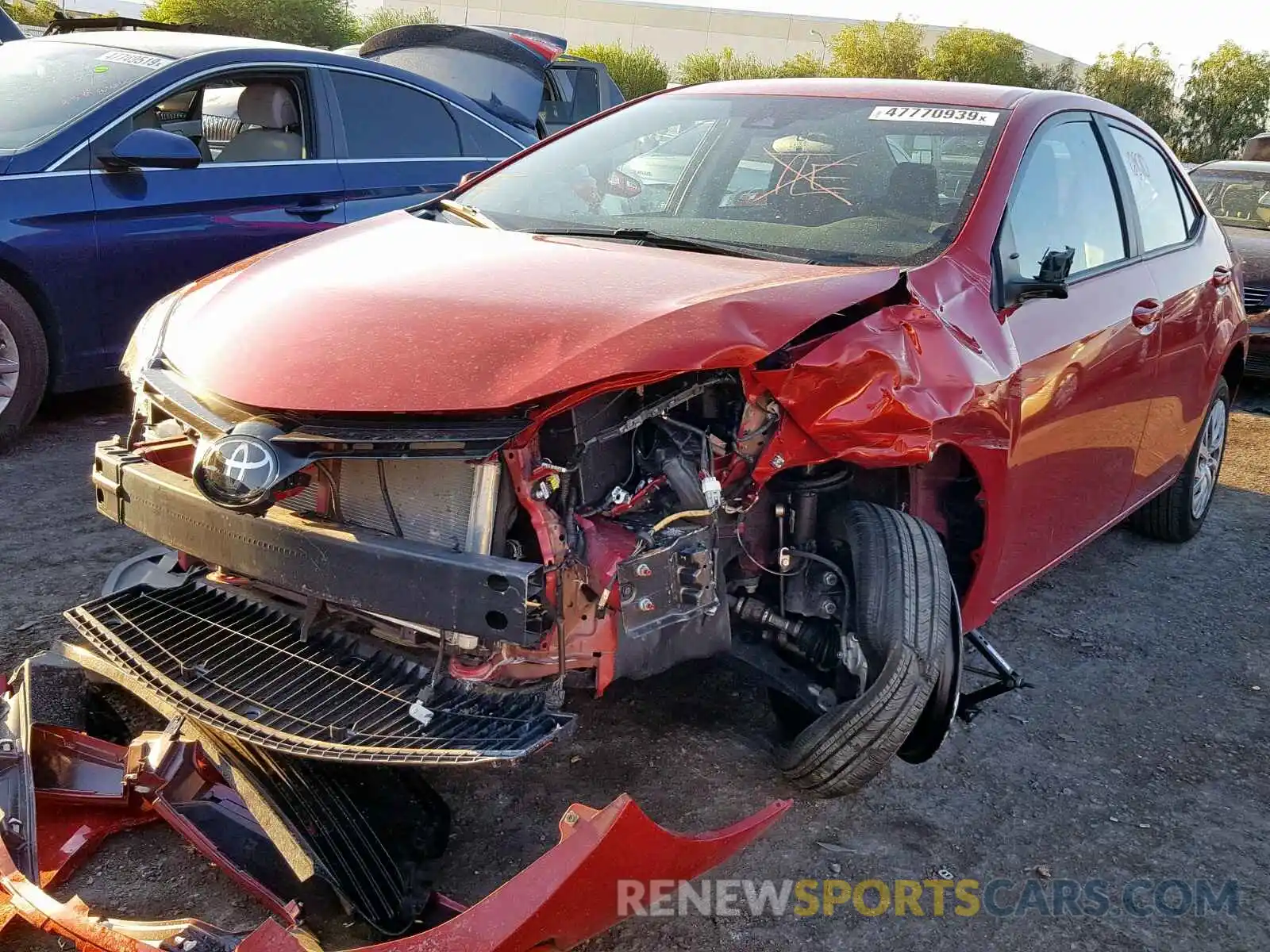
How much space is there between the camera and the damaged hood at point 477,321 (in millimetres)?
2287

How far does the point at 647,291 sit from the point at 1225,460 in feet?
17.1

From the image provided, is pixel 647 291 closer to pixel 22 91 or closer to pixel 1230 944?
pixel 1230 944

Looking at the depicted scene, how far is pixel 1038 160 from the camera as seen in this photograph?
11.3 feet

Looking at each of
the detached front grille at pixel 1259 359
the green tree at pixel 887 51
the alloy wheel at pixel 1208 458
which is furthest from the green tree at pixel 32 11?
the green tree at pixel 887 51

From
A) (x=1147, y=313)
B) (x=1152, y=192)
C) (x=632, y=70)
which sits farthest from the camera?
(x=632, y=70)

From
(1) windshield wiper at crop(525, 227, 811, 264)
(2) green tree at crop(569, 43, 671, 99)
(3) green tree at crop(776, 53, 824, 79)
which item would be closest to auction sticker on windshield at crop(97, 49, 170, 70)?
(1) windshield wiper at crop(525, 227, 811, 264)

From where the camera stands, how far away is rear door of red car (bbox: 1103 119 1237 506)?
3.99 m

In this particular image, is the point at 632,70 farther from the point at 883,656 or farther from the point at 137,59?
the point at 883,656

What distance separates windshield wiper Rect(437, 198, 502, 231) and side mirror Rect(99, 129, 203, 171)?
1573mm

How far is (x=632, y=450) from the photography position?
2.59 meters

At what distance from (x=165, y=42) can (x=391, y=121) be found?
1.10 meters

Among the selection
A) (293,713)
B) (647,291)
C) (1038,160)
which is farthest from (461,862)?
(1038,160)

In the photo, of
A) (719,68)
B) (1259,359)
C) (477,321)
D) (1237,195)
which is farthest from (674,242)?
(719,68)

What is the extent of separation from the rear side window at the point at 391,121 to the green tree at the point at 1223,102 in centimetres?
2702
